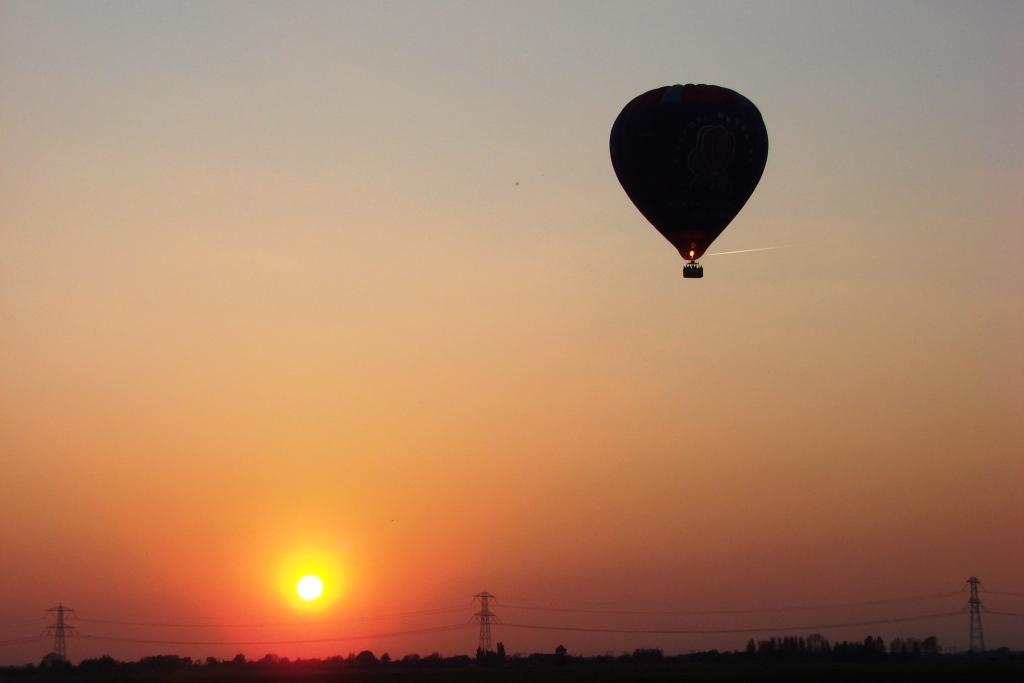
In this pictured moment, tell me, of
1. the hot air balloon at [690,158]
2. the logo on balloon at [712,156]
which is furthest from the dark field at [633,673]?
the logo on balloon at [712,156]

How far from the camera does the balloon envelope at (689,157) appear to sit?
46.9 metres

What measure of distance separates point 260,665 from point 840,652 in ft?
90.3

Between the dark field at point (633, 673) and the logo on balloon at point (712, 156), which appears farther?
the dark field at point (633, 673)

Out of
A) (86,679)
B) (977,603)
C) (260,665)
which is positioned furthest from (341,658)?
(977,603)

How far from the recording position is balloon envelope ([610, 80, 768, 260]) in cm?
4694

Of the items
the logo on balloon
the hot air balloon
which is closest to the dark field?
the hot air balloon

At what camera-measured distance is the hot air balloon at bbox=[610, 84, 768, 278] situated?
46.9 meters

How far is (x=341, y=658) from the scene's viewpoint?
72.6 meters

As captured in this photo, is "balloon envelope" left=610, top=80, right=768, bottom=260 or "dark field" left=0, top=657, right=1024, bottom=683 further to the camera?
"dark field" left=0, top=657, right=1024, bottom=683

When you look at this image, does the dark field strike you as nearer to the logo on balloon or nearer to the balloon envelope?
the balloon envelope

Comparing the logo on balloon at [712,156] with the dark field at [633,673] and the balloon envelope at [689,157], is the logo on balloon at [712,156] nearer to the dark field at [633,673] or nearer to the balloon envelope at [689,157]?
the balloon envelope at [689,157]

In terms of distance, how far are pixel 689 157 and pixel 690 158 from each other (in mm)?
44

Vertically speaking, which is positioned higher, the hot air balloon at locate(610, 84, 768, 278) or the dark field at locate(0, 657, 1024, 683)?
the hot air balloon at locate(610, 84, 768, 278)

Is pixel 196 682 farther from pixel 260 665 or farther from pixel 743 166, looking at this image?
pixel 743 166
